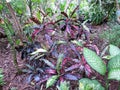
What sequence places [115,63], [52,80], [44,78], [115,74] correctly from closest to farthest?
[115,74] → [115,63] → [52,80] → [44,78]

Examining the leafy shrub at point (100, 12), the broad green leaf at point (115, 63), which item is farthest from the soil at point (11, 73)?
the leafy shrub at point (100, 12)

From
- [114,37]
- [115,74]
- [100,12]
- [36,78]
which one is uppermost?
[100,12]

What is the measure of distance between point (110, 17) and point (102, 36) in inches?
48.2

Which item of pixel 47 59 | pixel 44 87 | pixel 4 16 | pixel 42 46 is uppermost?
pixel 4 16

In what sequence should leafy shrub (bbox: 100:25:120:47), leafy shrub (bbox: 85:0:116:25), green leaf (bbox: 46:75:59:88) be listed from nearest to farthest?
green leaf (bbox: 46:75:59:88) < leafy shrub (bbox: 100:25:120:47) < leafy shrub (bbox: 85:0:116:25)

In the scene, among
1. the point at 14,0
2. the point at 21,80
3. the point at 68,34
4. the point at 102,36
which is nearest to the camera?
the point at 21,80

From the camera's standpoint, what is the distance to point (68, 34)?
3.30 m

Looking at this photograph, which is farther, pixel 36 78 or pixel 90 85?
pixel 36 78

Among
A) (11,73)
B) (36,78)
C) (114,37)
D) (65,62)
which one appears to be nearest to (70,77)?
(65,62)

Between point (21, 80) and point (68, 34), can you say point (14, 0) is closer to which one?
point (68, 34)

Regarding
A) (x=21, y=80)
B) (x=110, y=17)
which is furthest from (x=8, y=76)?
(x=110, y=17)

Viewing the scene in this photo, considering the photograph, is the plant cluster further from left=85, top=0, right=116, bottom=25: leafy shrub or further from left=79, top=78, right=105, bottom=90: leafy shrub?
left=85, top=0, right=116, bottom=25: leafy shrub

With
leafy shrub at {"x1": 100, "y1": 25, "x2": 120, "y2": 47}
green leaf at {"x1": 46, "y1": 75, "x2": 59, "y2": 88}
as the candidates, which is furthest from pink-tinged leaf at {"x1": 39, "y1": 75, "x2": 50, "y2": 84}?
leafy shrub at {"x1": 100, "y1": 25, "x2": 120, "y2": 47}

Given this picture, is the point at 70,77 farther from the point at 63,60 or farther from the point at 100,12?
the point at 100,12
